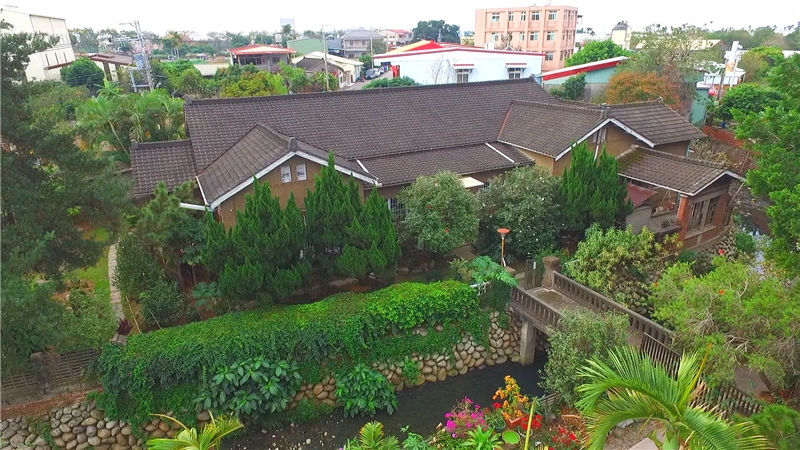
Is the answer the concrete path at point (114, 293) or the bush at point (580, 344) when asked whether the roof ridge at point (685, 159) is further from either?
the concrete path at point (114, 293)

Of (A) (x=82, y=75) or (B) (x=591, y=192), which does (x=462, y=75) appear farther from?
(A) (x=82, y=75)

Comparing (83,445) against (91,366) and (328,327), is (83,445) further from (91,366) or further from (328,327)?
(328,327)

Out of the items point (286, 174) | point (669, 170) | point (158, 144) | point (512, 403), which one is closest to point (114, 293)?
point (158, 144)

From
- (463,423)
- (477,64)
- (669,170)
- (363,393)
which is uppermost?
(477,64)

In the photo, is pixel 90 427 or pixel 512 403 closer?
pixel 90 427

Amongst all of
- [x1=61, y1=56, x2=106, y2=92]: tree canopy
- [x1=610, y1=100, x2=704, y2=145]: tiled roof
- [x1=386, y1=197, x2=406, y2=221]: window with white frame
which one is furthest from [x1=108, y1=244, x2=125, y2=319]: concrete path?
[x1=61, y1=56, x2=106, y2=92]: tree canopy
